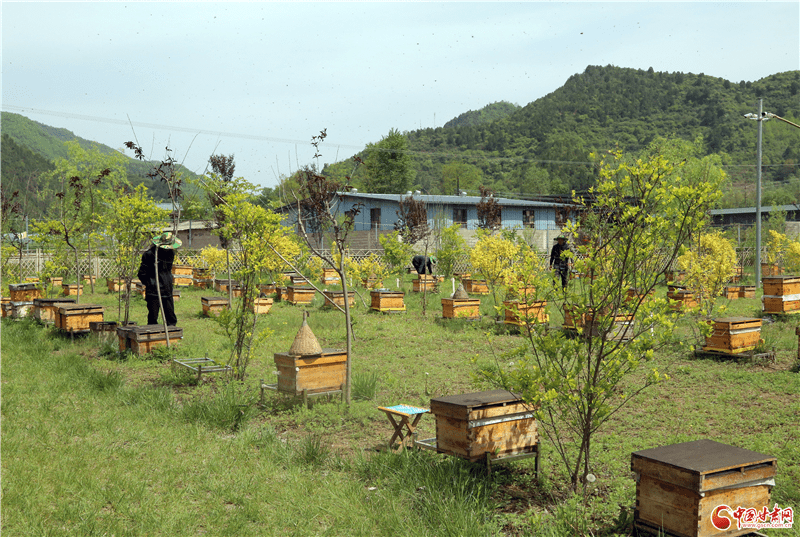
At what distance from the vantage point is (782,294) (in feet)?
45.0

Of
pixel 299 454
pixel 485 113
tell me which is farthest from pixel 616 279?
pixel 485 113

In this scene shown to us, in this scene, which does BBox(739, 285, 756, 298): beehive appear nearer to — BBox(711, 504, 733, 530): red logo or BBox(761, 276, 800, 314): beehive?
BBox(761, 276, 800, 314): beehive

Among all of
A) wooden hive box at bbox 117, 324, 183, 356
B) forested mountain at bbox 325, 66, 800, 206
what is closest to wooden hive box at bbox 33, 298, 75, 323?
wooden hive box at bbox 117, 324, 183, 356


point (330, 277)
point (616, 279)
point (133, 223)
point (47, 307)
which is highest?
point (133, 223)

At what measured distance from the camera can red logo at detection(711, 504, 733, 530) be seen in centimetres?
360

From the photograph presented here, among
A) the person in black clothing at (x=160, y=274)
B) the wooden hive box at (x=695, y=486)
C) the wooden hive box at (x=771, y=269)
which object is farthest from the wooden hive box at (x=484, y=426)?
the wooden hive box at (x=771, y=269)

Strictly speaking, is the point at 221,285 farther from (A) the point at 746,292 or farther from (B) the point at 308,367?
(A) the point at 746,292

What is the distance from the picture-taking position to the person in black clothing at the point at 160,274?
12.2 metres

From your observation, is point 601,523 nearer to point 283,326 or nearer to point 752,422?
point 752,422

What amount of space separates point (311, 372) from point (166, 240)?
617cm

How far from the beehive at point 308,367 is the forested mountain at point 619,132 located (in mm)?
76356

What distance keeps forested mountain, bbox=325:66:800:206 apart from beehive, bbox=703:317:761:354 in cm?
7352

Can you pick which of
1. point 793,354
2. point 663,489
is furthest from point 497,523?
point 793,354

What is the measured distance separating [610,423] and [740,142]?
97.2 m
